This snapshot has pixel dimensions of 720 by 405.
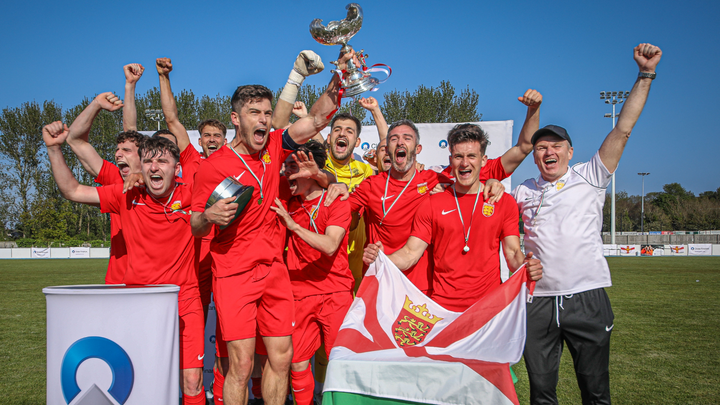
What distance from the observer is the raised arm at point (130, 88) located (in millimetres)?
5090

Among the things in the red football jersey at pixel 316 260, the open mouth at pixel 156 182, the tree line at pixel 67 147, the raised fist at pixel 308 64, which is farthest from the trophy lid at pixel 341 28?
the tree line at pixel 67 147

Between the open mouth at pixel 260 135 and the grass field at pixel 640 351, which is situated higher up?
the open mouth at pixel 260 135

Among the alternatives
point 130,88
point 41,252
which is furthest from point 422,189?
point 41,252

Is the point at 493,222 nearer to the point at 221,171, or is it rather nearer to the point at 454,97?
the point at 221,171

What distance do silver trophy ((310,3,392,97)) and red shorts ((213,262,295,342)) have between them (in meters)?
1.68

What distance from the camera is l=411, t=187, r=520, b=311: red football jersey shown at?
3.81m

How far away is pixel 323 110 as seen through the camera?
3.64 metres

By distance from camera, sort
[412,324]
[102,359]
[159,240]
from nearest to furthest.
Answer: [102,359] < [412,324] < [159,240]

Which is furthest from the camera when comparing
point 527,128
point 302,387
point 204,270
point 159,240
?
point 204,270

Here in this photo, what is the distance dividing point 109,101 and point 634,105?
16.5 ft

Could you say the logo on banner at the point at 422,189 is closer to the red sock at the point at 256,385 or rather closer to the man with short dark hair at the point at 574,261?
the man with short dark hair at the point at 574,261

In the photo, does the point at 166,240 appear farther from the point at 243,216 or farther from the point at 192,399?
the point at 192,399

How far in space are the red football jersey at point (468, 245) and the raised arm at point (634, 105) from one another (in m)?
0.92

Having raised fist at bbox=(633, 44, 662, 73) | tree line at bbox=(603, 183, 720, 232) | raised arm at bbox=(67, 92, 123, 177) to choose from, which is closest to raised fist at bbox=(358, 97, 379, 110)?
raised arm at bbox=(67, 92, 123, 177)
